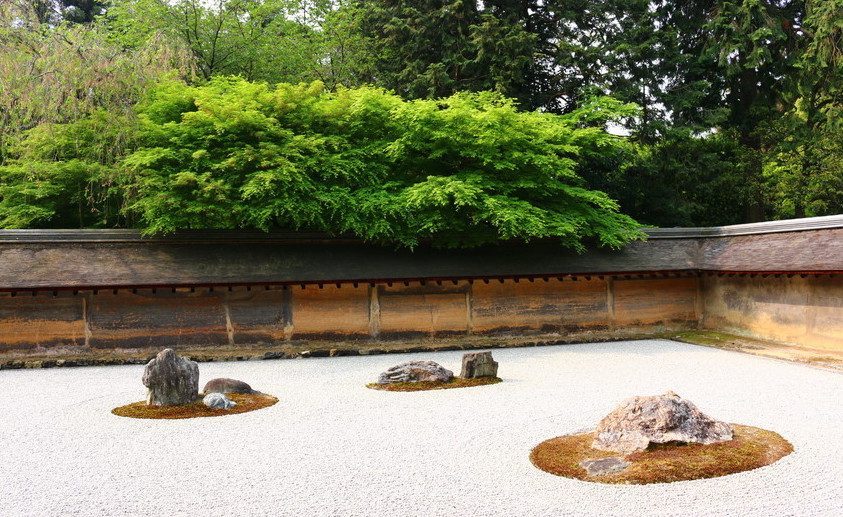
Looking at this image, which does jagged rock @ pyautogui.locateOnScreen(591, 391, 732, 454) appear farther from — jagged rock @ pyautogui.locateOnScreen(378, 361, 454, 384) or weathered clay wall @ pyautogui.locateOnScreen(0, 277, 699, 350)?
weathered clay wall @ pyautogui.locateOnScreen(0, 277, 699, 350)

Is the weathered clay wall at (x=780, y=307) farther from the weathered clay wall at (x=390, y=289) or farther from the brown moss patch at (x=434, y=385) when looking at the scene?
the brown moss patch at (x=434, y=385)

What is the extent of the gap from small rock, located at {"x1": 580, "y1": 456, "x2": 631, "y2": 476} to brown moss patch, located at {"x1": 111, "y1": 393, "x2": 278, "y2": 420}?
574 cm

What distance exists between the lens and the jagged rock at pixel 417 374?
1236 centimetres

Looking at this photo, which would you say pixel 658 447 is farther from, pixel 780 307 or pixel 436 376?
pixel 780 307

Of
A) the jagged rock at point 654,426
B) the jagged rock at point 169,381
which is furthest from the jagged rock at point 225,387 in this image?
the jagged rock at point 654,426

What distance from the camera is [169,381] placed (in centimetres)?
1083

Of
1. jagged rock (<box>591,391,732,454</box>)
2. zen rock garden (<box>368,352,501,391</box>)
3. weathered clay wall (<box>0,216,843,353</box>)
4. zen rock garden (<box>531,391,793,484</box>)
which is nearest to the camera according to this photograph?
zen rock garden (<box>531,391,793,484</box>)

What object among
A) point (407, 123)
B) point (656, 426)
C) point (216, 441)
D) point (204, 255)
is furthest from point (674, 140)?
point (216, 441)

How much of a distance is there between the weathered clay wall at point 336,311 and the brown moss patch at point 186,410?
604 cm

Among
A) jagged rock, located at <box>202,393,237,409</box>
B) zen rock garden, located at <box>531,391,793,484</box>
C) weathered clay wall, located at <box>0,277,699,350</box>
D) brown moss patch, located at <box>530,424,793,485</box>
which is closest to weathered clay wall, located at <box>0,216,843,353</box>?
weathered clay wall, located at <box>0,277,699,350</box>

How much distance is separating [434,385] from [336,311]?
242 inches

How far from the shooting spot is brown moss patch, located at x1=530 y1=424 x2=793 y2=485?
658cm

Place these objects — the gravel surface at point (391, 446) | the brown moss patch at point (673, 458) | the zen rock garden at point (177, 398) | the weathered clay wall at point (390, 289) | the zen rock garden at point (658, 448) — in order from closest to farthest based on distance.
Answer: the gravel surface at point (391, 446)
the brown moss patch at point (673, 458)
the zen rock garden at point (658, 448)
the zen rock garden at point (177, 398)
the weathered clay wall at point (390, 289)

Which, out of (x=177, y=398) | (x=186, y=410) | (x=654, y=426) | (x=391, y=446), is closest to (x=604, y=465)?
(x=654, y=426)
